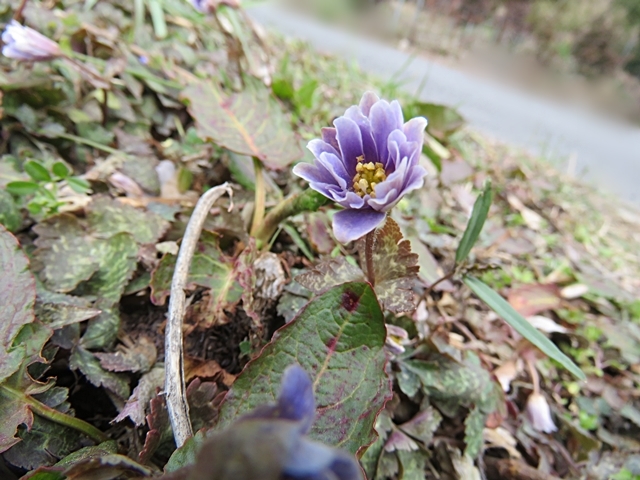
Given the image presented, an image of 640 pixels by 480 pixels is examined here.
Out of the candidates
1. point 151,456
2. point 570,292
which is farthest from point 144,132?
point 570,292

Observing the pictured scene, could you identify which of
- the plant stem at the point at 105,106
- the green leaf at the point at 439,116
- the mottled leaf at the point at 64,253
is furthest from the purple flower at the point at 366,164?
the green leaf at the point at 439,116

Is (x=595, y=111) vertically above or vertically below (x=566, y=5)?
below

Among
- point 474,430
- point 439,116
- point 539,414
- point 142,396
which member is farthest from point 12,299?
point 439,116

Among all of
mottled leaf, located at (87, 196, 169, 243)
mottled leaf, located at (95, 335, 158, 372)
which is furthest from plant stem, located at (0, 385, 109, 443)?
mottled leaf, located at (87, 196, 169, 243)

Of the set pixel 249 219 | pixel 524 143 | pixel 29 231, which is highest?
Result: pixel 249 219

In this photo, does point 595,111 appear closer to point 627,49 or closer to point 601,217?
point 601,217

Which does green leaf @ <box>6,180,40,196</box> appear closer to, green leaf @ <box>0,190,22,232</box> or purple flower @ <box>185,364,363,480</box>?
green leaf @ <box>0,190,22,232</box>

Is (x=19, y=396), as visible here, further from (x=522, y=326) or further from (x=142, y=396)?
(x=522, y=326)
